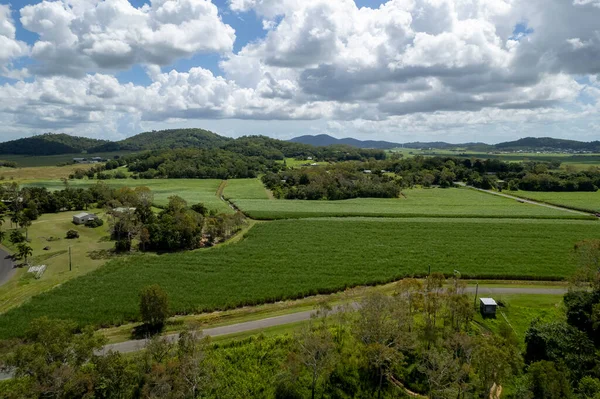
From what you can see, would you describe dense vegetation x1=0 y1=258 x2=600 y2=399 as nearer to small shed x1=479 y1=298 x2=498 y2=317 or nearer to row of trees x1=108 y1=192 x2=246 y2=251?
small shed x1=479 y1=298 x2=498 y2=317

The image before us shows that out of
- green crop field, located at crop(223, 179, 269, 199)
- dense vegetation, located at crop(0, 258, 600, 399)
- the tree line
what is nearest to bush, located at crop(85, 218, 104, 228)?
green crop field, located at crop(223, 179, 269, 199)

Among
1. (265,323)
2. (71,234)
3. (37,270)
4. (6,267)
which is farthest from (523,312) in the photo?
(71,234)

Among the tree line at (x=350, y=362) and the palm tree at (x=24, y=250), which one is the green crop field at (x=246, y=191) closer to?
the palm tree at (x=24, y=250)

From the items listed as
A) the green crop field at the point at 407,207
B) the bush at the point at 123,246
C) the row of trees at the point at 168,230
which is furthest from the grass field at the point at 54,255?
the green crop field at the point at 407,207

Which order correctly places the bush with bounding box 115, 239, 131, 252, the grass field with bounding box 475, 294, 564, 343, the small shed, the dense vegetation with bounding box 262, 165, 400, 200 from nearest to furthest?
the grass field with bounding box 475, 294, 564, 343, the small shed, the bush with bounding box 115, 239, 131, 252, the dense vegetation with bounding box 262, 165, 400, 200

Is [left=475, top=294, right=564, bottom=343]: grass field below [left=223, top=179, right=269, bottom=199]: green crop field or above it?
below

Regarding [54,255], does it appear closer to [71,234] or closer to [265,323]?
[71,234]
